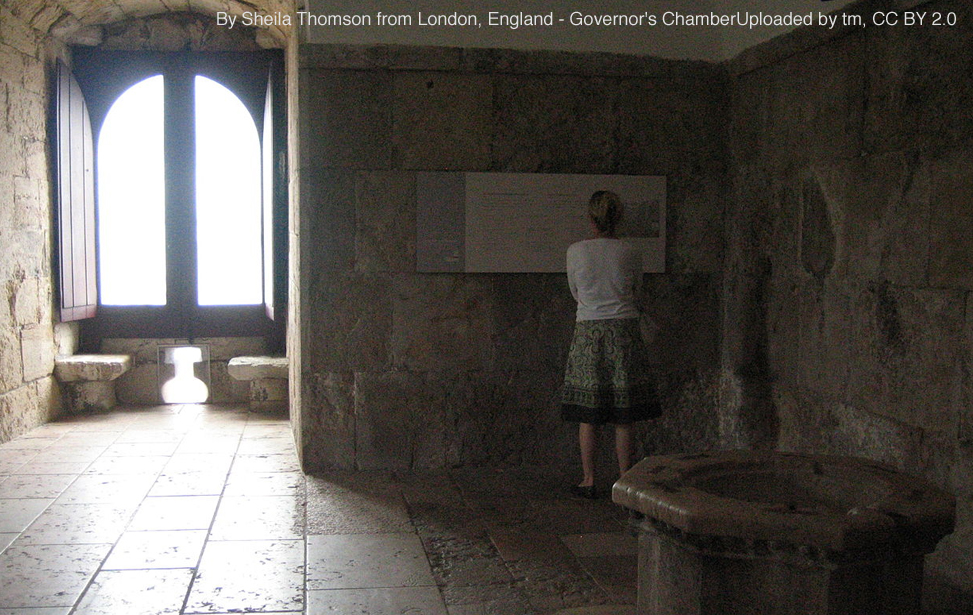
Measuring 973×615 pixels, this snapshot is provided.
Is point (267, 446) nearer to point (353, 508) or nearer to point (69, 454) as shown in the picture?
point (69, 454)

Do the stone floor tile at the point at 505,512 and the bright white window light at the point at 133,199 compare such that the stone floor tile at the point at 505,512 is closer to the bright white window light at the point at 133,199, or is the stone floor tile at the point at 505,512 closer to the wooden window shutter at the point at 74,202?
the wooden window shutter at the point at 74,202

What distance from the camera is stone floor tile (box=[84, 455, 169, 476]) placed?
5156mm

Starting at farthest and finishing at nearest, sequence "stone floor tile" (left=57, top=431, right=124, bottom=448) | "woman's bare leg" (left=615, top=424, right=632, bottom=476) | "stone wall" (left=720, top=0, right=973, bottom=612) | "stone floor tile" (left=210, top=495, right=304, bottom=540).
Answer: "stone floor tile" (left=57, top=431, right=124, bottom=448) < "woman's bare leg" (left=615, top=424, right=632, bottom=476) < "stone floor tile" (left=210, top=495, right=304, bottom=540) < "stone wall" (left=720, top=0, right=973, bottom=612)

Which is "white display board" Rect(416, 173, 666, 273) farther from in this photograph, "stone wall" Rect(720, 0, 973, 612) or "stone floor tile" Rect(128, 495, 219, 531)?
"stone floor tile" Rect(128, 495, 219, 531)

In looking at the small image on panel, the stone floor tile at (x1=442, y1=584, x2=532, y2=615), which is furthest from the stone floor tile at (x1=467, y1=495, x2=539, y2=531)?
the small image on panel

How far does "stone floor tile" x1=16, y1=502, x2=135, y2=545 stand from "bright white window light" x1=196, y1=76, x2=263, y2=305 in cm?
353

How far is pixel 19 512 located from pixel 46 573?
3.19 feet

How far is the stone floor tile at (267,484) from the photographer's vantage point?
4.75 m

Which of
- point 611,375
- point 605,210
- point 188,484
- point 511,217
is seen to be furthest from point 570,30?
point 188,484

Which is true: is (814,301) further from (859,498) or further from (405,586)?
(405,586)

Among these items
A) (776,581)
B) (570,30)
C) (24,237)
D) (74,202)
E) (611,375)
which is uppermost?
(570,30)

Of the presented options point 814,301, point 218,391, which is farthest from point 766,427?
point 218,391

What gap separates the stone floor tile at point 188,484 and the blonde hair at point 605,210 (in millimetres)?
2276

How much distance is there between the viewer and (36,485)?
4863mm
